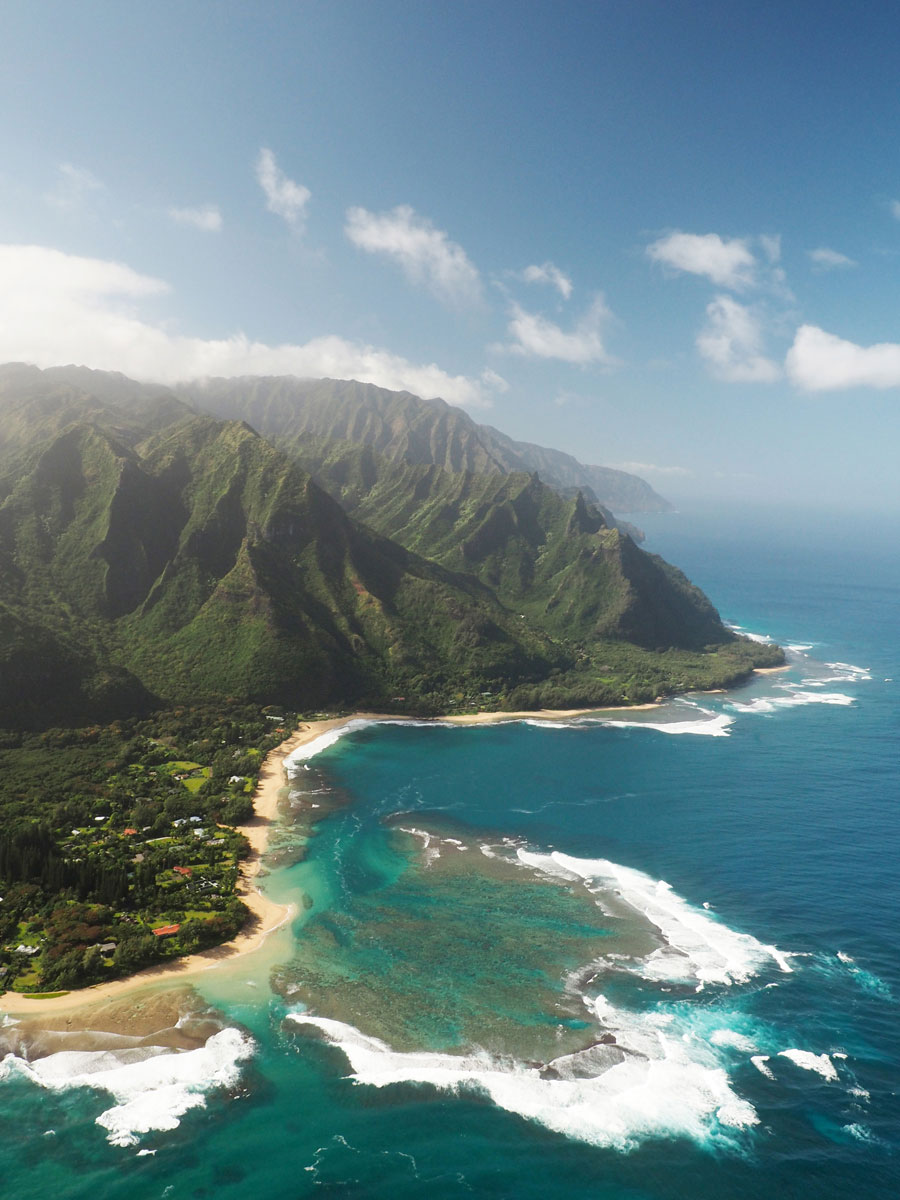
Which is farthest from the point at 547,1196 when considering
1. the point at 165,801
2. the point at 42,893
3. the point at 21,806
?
the point at 21,806

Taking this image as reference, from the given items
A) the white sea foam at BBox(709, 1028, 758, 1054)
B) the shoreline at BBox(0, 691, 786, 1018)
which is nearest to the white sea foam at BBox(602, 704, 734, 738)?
the shoreline at BBox(0, 691, 786, 1018)

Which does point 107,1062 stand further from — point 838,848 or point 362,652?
point 362,652

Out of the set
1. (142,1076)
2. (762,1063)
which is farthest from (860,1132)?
(142,1076)

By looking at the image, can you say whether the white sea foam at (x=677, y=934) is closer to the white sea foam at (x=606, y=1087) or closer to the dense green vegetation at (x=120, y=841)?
the white sea foam at (x=606, y=1087)

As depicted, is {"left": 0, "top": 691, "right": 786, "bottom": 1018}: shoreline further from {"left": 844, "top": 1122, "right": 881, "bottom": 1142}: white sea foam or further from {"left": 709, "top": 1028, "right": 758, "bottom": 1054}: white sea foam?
{"left": 844, "top": 1122, "right": 881, "bottom": 1142}: white sea foam

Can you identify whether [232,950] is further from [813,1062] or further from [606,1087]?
[813,1062]
